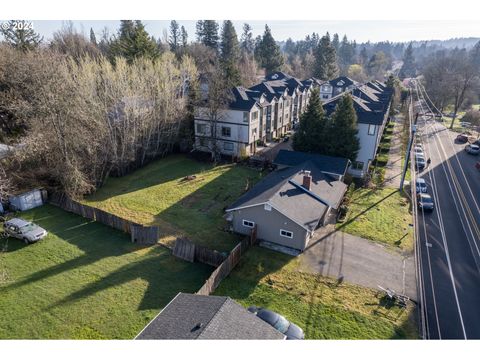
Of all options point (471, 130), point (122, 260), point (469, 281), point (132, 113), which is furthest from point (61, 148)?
point (471, 130)

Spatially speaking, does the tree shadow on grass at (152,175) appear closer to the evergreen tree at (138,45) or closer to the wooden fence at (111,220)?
the wooden fence at (111,220)

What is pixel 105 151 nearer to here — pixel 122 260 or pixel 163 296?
pixel 122 260

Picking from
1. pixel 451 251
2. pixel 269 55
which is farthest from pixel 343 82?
pixel 451 251

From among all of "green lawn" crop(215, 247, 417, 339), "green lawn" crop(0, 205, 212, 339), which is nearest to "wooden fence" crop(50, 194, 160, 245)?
"green lawn" crop(0, 205, 212, 339)

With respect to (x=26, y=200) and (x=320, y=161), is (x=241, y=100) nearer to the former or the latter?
(x=320, y=161)

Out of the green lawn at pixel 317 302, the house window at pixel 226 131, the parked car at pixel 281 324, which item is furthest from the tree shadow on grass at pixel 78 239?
the house window at pixel 226 131
